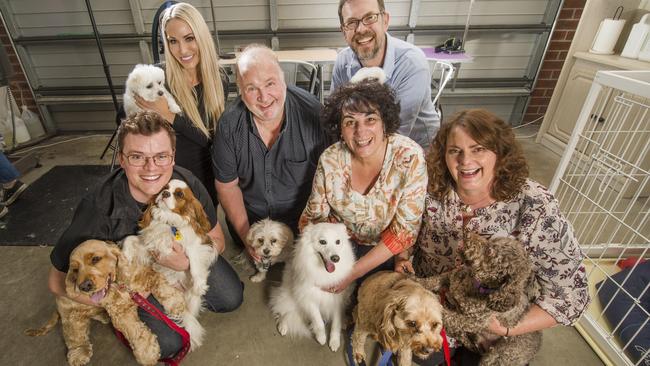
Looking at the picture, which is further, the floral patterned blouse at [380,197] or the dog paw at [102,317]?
the dog paw at [102,317]

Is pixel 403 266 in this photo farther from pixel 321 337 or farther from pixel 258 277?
pixel 258 277

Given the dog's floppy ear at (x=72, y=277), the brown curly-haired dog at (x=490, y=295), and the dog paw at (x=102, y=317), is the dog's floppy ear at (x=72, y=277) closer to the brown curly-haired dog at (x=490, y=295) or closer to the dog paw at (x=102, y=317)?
the dog paw at (x=102, y=317)

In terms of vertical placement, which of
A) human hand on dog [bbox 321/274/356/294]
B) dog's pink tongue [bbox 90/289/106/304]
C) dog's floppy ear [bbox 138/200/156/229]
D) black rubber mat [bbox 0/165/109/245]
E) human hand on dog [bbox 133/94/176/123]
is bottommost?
black rubber mat [bbox 0/165/109/245]

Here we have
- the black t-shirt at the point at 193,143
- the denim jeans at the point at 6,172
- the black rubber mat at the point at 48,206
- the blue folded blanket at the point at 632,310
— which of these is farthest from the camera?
the denim jeans at the point at 6,172

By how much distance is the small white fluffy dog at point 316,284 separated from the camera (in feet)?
5.02

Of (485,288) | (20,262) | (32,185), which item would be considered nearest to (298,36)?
(32,185)

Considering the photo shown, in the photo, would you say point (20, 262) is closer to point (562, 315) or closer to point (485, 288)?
point (485, 288)

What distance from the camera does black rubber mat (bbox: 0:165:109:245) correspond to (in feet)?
8.54

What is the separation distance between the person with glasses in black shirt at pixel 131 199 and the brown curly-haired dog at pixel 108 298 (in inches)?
2.7

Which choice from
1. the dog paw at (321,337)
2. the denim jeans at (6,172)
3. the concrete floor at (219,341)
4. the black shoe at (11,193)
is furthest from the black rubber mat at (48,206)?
the dog paw at (321,337)

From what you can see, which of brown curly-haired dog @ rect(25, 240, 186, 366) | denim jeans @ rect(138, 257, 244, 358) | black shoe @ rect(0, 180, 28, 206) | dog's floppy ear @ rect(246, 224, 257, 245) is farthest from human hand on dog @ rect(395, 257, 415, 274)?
black shoe @ rect(0, 180, 28, 206)

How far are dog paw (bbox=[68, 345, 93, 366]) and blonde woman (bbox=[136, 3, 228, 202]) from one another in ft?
3.99

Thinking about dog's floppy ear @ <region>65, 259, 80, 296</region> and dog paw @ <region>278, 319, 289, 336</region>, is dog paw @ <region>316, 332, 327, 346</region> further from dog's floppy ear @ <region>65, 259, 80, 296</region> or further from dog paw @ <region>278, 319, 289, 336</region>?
dog's floppy ear @ <region>65, 259, 80, 296</region>

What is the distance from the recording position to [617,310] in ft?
5.76
